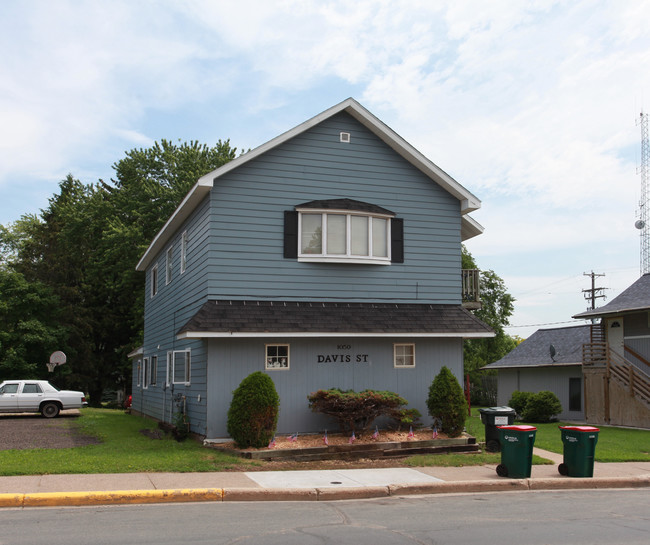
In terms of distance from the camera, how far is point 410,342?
1692 centimetres

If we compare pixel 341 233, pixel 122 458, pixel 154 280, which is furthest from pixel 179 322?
pixel 154 280

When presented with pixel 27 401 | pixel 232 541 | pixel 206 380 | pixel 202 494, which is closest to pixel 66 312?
pixel 27 401

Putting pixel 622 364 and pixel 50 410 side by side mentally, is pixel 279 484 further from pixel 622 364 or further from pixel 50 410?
pixel 622 364

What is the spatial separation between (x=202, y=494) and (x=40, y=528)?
8.71 ft

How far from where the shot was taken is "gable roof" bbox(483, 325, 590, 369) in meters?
32.9

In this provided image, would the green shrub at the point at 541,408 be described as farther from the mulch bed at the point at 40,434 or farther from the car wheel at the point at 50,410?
the car wheel at the point at 50,410

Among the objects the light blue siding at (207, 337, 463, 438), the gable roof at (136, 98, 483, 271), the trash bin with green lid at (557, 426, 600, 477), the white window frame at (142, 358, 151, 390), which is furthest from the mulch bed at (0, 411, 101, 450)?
the trash bin with green lid at (557, 426, 600, 477)

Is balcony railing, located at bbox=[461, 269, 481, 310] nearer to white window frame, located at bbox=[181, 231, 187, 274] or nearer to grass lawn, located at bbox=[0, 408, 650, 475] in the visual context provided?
grass lawn, located at bbox=[0, 408, 650, 475]

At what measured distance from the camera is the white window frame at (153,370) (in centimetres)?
2379

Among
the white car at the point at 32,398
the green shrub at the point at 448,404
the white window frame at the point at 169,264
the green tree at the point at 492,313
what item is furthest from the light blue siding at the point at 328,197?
the green tree at the point at 492,313

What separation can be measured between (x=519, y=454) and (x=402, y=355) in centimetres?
521

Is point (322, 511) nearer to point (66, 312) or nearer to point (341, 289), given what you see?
point (341, 289)

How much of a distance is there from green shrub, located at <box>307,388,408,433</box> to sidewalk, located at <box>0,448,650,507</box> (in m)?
2.09

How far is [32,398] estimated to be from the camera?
24.7m
